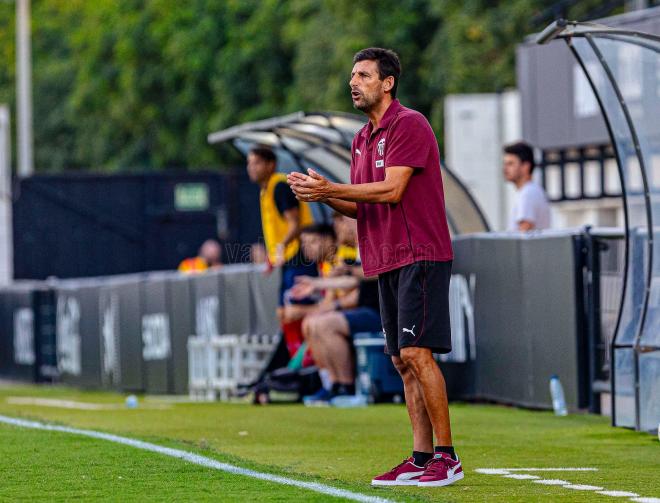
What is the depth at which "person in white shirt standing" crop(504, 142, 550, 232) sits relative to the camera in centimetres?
1436

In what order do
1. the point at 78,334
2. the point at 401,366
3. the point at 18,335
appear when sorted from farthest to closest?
the point at 18,335
the point at 78,334
the point at 401,366

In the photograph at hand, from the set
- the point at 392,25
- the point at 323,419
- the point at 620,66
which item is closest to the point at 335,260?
the point at 323,419

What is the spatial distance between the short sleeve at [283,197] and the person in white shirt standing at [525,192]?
221cm

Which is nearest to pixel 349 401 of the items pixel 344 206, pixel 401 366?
pixel 401 366

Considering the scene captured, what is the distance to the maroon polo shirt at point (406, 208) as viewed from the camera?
339 inches

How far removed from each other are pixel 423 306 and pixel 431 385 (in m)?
0.38

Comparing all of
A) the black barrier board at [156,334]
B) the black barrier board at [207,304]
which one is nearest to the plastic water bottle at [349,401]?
the black barrier board at [207,304]

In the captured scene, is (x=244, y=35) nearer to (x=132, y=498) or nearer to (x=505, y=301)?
(x=505, y=301)

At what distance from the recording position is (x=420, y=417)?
880 centimetres

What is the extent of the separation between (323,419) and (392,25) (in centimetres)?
2930

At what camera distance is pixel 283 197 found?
1596cm

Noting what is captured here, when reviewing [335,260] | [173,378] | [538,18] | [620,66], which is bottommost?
[173,378]

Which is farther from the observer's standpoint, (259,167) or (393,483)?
(259,167)

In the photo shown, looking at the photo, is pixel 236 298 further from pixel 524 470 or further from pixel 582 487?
pixel 582 487
